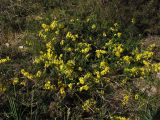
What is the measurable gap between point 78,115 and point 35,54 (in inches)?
53.9

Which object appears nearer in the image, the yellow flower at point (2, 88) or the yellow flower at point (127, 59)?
the yellow flower at point (2, 88)

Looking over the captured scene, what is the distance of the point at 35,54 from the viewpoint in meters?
5.88

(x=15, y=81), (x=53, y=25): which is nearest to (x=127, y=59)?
(x=53, y=25)

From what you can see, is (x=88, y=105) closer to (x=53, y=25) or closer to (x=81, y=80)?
(x=81, y=80)

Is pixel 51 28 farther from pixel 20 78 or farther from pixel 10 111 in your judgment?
pixel 10 111

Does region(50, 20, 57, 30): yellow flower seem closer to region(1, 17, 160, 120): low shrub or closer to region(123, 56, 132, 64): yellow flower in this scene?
region(1, 17, 160, 120): low shrub

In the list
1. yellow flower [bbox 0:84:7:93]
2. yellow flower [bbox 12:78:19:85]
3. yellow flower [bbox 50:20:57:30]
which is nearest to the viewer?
yellow flower [bbox 0:84:7:93]

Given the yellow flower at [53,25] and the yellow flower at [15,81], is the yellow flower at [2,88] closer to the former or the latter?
the yellow flower at [15,81]

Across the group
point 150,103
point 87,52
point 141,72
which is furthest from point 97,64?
point 150,103

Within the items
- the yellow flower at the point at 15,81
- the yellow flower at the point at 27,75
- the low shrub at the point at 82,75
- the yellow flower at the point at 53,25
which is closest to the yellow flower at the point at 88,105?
the low shrub at the point at 82,75

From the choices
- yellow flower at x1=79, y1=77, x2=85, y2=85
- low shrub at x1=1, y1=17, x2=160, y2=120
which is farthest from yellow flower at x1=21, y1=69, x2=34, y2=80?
yellow flower at x1=79, y1=77, x2=85, y2=85

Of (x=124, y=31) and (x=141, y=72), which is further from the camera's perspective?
(x=124, y=31)

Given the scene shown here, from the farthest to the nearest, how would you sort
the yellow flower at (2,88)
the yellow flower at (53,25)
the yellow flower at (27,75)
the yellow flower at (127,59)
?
the yellow flower at (53,25)
the yellow flower at (127,59)
the yellow flower at (27,75)
the yellow flower at (2,88)

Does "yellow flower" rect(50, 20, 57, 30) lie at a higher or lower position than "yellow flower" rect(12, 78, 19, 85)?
higher
